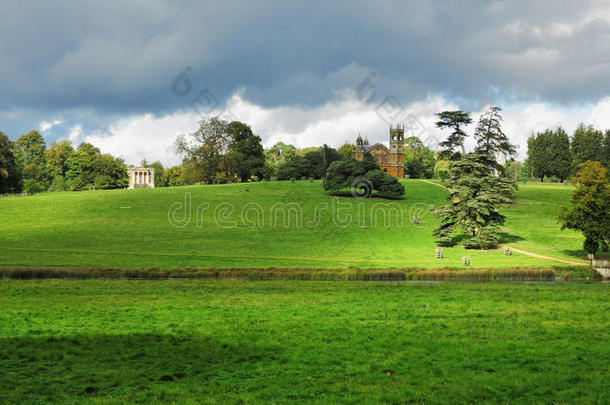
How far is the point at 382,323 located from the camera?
60.0 feet

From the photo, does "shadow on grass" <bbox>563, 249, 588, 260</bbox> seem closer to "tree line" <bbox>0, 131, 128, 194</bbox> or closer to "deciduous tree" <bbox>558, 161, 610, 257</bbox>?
"deciduous tree" <bbox>558, 161, 610, 257</bbox>

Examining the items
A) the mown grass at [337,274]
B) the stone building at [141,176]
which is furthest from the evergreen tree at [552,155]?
the stone building at [141,176]

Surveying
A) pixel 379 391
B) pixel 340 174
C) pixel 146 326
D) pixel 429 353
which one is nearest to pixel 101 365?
pixel 146 326

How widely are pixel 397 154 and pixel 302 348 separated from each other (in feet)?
448

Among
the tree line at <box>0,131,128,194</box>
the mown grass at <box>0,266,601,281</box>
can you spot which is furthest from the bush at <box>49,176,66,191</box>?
the mown grass at <box>0,266,601,281</box>

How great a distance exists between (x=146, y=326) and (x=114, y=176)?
12411 centimetres

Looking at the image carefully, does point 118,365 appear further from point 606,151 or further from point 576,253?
point 606,151

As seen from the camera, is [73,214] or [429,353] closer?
[429,353]

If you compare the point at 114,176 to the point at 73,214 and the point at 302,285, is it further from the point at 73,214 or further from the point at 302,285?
the point at 302,285

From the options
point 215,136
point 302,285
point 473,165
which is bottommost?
point 302,285

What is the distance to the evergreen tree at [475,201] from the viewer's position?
5359 cm

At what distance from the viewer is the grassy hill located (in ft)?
141

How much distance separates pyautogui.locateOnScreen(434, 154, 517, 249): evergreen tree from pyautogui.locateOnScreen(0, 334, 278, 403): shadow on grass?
4449 centimetres

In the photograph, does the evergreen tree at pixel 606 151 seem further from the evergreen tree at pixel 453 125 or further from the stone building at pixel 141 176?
the stone building at pixel 141 176
